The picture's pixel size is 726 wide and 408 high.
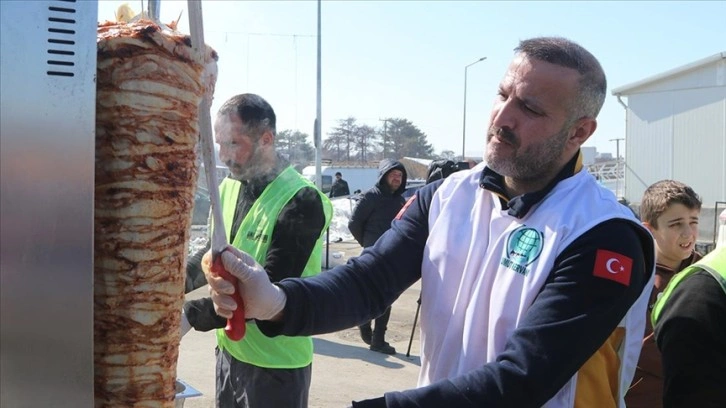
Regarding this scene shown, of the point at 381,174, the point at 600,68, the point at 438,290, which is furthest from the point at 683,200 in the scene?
the point at 381,174

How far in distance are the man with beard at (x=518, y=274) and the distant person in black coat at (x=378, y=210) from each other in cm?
538

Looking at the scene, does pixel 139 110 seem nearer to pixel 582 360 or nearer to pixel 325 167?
pixel 582 360

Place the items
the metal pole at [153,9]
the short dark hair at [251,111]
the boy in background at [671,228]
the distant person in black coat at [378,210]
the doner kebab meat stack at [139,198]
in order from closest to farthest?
the doner kebab meat stack at [139,198] → the metal pole at [153,9] → the short dark hair at [251,111] → the boy in background at [671,228] → the distant person in black coat at [378,210]

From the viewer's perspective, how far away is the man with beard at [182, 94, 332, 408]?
10.0 feet

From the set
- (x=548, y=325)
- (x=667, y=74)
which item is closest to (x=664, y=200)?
(x=548, y=325)

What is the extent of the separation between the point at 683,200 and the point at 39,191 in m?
3.25

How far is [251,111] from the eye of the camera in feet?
10.4

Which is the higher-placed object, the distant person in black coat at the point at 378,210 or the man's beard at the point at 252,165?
the man's beard at the point at 252,165

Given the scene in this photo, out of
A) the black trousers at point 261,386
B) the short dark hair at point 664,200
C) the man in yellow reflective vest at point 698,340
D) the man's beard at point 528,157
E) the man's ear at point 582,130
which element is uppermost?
the man's ear at point 582,130

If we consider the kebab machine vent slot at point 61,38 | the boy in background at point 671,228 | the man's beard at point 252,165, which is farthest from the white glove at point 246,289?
the boy in background at point 671,228

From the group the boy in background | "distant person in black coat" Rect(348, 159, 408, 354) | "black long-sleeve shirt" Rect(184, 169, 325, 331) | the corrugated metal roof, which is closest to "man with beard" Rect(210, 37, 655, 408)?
"black long-sleeve shirt" Rect(184, 169, 325, 331)

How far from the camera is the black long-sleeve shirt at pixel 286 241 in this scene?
2.88 m

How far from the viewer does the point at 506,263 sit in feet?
5.90

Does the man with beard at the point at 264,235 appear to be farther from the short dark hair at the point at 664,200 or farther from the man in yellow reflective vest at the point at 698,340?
the short dark hair at the point at 664,200
